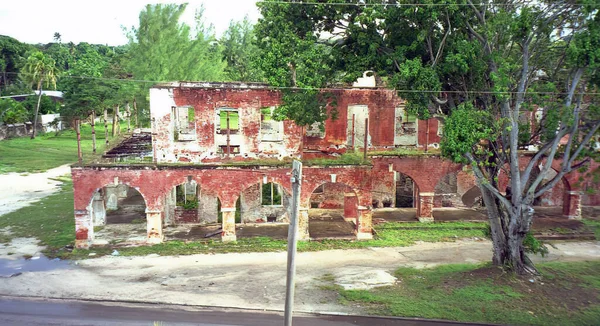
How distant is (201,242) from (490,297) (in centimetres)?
1158

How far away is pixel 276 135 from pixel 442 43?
10.3 metres

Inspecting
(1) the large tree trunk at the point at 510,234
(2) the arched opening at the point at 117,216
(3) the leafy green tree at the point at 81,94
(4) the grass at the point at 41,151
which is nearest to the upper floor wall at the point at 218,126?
(2) the arched opening at the point at 117,216

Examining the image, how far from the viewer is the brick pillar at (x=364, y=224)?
21062 millimetres

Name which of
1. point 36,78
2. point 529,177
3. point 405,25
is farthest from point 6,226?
point 36,78

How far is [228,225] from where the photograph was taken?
20.6 metres

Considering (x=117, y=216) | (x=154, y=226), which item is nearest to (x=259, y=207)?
(x=154, y=226)

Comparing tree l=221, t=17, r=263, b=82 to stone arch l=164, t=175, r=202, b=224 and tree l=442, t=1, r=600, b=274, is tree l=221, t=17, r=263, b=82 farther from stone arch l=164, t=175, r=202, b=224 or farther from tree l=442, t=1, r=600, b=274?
tree l=442, t=1, r=600, b=274

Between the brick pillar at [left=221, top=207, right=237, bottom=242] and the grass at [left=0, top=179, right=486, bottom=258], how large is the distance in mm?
330

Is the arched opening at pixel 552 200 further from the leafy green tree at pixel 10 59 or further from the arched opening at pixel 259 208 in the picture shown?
the leafy green tree at pixel 10 59

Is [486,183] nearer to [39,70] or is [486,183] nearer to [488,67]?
[488,67]

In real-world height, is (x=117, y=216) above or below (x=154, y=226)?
below

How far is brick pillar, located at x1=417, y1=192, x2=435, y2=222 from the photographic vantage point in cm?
2347

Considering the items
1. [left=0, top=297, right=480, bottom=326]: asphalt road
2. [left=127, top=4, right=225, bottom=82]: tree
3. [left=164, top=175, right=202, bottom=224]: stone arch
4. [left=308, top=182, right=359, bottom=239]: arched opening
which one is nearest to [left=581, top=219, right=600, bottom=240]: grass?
[left=308, top=182, right=359, bottom=239]: arched opening

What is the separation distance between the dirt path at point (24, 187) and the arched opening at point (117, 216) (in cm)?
564
